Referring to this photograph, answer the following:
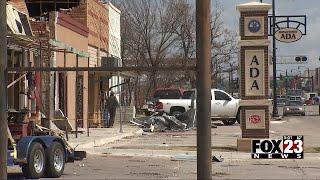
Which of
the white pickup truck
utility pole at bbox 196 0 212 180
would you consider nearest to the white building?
the white pickup truck

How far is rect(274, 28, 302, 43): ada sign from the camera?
1110 inches

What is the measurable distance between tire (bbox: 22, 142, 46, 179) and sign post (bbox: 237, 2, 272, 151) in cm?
772

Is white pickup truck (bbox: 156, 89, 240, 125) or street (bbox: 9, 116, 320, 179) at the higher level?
white pickup truck (bbox: 156, 89, 240, 125)

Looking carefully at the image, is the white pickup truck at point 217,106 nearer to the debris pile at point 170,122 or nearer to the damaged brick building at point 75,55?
the damaged brick building at point 75,55

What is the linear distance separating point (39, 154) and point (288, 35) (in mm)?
19208

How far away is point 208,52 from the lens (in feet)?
13.0

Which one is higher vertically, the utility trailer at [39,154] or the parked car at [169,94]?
the parked car at [169,94]

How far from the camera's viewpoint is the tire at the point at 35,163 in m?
11.1

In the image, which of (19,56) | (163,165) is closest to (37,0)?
(163,165)

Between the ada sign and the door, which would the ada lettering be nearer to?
the ada sign

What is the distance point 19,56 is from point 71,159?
7824mm

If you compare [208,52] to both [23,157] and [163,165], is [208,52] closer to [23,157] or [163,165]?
[23,157]

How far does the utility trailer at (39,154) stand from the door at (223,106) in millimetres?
22884

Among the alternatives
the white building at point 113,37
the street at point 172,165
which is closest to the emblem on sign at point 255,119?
the street at point 172,165
